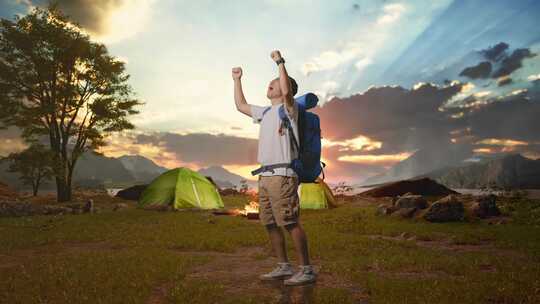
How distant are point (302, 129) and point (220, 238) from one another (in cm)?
635

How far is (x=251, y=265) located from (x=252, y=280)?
1.34 m

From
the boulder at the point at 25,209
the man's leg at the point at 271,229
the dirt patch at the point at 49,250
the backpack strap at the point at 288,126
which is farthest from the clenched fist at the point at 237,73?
the boulder at the point at 25,209

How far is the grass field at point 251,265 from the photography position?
5461 mm

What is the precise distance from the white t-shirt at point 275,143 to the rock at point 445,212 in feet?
39.3

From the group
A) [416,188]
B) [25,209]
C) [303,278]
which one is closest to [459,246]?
[303,278]

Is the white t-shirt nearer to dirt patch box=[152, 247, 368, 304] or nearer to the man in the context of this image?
the man

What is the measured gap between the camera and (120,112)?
31625 millimetres

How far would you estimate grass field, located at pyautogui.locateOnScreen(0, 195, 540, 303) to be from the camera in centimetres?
546

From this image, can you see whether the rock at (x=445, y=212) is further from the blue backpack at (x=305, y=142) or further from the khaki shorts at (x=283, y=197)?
the khaki shorts at (x=283, y=197)

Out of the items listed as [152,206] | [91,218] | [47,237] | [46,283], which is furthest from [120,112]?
[46,283]

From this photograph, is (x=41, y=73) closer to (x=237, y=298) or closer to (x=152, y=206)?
(x=152, y=206)

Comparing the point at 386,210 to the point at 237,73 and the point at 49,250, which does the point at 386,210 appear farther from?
the point at 49,250

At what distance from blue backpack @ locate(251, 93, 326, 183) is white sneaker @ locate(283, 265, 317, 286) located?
4.73 feet

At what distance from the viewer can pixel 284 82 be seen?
18.8 feet
